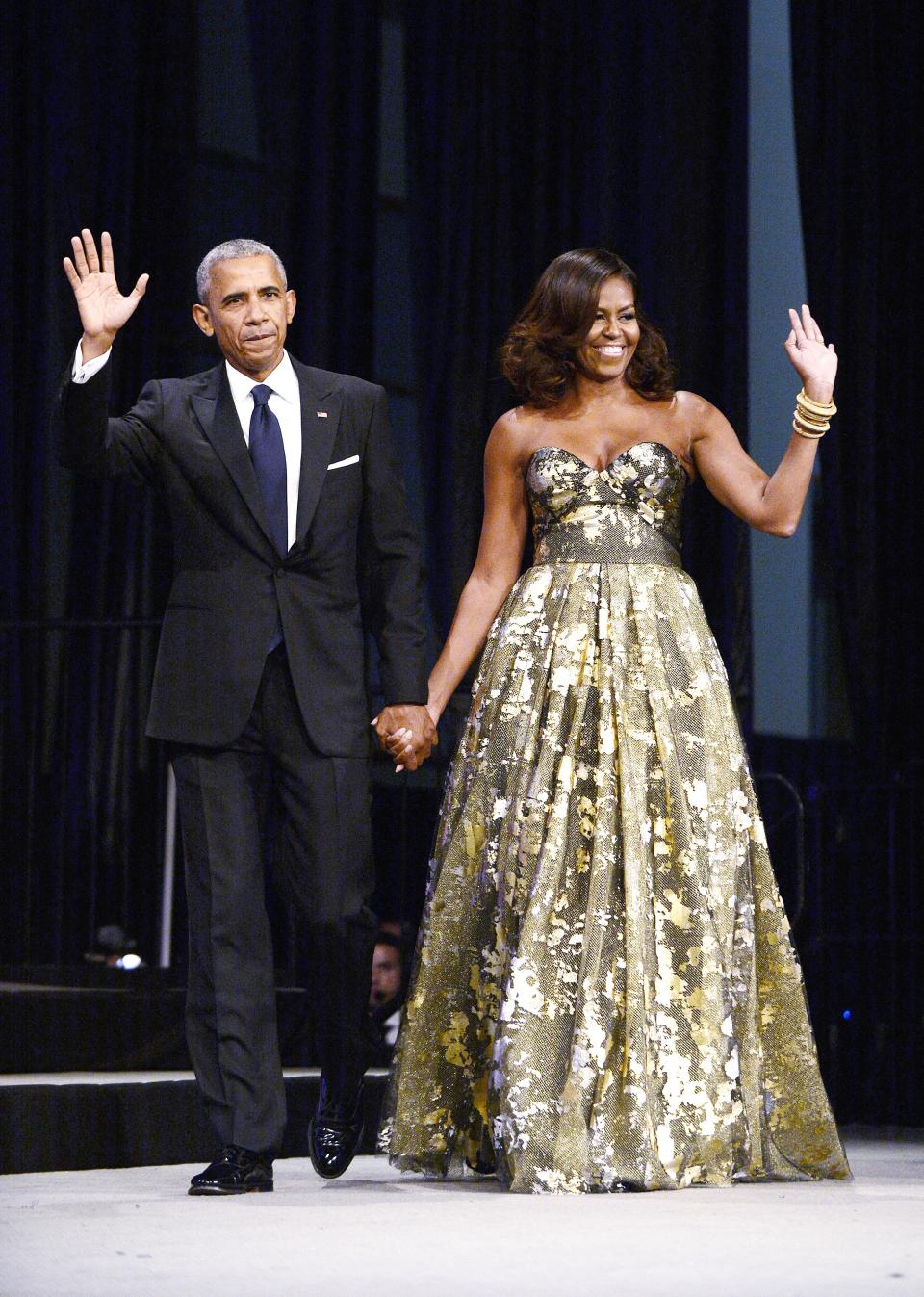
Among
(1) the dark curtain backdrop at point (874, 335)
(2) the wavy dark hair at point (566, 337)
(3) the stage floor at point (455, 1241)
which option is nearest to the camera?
(3) the stage floor at point (455, 1241)

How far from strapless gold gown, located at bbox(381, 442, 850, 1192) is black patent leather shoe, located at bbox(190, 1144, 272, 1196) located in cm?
34

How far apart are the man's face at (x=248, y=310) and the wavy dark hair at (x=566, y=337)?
46 centimetres

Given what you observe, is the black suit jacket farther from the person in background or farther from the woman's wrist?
the person in background

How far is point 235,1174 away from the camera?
10.4ft

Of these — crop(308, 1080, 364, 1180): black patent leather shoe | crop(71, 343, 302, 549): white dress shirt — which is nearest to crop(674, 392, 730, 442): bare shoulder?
crop(71, 343, 302, 549): white dress shirt

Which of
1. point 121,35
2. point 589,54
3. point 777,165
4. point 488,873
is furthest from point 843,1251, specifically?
point 777,165

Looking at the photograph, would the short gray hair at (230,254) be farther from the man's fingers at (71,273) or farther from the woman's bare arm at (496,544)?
Result: the woman's bare arm at (496,544)

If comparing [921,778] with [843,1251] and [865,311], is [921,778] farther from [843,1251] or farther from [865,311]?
[843,1251]

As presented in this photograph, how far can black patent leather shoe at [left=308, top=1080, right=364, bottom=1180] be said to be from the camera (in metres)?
3.40

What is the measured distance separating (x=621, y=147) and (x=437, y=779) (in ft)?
6.02

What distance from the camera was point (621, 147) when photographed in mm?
5555

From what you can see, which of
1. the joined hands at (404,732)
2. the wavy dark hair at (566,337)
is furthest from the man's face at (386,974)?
the wavy dark hair at (566,337)

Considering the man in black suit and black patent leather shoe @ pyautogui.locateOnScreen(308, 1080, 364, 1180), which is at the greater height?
the man in black suit

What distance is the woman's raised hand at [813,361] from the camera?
3.44m
